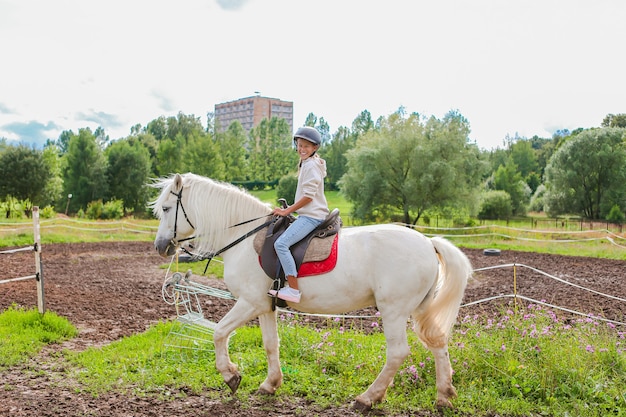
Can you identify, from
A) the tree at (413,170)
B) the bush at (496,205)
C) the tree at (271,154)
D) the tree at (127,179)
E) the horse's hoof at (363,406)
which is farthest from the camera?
the tree at (271,154)

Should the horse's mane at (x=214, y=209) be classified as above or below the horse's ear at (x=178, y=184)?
below

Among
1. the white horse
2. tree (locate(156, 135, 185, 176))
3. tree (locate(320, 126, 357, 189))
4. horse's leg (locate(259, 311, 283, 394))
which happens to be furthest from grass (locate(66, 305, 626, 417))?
tree (locate(320, 126, 357, 189))

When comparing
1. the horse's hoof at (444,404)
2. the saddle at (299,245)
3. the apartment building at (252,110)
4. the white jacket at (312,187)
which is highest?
the apartment building at (252,110)

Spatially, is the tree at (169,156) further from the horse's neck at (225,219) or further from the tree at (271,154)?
the horse's neck at (225,219)

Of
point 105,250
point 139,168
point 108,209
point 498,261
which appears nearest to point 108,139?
point 139,168

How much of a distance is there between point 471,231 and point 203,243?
24.8 meters

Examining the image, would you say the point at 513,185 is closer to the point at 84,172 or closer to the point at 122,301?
the point at 84,172

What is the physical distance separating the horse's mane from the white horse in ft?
0.03

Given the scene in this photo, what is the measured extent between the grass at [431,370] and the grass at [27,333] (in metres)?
0.58

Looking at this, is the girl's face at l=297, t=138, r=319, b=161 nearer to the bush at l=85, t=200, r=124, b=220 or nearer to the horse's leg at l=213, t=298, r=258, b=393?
the horse's leg at l=213, t=298, r=258, b=393

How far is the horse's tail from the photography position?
4.36 m

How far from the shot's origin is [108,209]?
36.9 m

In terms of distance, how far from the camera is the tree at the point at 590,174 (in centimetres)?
3716

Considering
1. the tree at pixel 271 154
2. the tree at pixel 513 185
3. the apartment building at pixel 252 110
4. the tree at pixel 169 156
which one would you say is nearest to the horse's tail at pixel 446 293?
the tree at pixel 513 185
